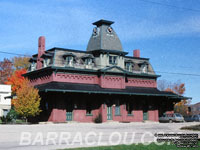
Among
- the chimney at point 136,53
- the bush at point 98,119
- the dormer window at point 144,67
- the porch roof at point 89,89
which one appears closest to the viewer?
the porch roof at point 89,89

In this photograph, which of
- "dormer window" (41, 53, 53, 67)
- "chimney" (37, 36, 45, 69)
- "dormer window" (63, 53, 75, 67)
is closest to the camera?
"dormer window" (63, 53, 75, 67)

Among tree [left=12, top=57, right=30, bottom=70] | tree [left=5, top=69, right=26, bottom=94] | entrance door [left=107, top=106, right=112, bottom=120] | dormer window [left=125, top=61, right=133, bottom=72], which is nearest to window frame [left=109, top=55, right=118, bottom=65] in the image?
dormer window [left=125, top=61, right=133, bottom=72]

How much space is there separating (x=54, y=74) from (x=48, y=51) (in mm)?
5452

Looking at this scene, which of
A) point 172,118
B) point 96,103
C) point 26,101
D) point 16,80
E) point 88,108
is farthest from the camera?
point 16,80

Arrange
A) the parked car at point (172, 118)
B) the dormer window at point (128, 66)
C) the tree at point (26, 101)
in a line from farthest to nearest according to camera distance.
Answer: the dormer window at point (128, 66), the parked car at point (172, 118), the tree at point (26, 101)

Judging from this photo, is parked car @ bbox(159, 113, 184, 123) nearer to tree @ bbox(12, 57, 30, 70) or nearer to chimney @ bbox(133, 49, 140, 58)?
chimney @ bbox(133, 49, 140, 58)

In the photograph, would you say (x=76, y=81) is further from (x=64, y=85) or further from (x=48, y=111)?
(x=48, y=111)

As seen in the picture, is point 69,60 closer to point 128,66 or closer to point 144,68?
point 128,66

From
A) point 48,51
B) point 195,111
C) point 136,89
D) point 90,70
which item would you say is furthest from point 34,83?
point 195,111

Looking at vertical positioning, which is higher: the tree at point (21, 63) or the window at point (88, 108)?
the tree at point (21, 63)

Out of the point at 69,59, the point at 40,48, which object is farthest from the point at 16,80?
the point at 69,59

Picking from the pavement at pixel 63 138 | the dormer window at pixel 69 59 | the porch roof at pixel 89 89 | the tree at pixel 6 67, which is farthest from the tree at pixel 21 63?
the pavement at pixel 63 138

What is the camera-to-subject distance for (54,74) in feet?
136

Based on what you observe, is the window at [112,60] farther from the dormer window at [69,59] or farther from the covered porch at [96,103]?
the dormer window at [69,59]
